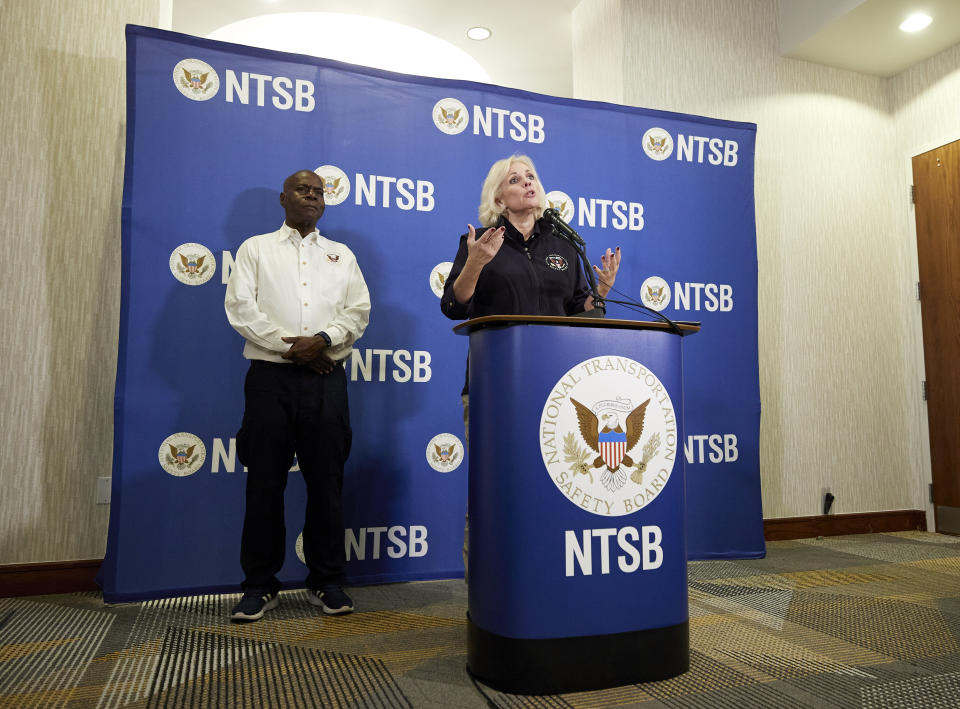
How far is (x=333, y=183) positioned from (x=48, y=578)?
183 centimetres

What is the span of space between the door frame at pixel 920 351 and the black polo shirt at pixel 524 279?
2.82 m

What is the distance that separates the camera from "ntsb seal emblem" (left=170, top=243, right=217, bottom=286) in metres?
2.46

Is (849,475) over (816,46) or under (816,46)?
under

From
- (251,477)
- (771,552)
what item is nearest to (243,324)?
(251,477)

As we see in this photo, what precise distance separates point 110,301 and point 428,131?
145 centimetres

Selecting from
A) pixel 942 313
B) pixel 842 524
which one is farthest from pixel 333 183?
pixel 942 313

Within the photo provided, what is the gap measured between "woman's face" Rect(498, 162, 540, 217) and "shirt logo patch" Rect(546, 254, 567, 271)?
0.18 m

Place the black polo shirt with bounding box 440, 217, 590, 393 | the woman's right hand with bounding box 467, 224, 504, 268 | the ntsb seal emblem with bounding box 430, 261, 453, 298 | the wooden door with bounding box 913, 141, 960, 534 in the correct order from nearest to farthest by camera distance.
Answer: the woman's right hand with bounding box 467, 224, 504, 268, the black polo shirt with bounding box 440, 217, 590, 393, the ntsb seal emblem with bounding box 430, 261, 453, 298, the wooden door with bounding box 913, 141, 960, 534

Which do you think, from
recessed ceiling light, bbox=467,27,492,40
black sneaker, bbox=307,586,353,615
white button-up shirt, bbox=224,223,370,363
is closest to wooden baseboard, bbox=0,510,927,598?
black sneaker, bbox=307,586,353,615

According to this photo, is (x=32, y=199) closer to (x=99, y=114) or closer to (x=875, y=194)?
(x=99, y=114)

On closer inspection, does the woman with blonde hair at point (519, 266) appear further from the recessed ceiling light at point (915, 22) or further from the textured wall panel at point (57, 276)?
the recessed ceiling light at point (915, 22)

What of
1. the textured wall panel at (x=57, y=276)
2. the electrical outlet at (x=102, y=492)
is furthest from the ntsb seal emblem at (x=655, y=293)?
the electrical outlet at (x=102, y=492)

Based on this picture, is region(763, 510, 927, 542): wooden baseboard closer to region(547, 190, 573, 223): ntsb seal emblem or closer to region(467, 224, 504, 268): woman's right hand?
region(547, 190, 573, 223): ntsb seal emblem

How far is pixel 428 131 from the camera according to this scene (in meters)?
2.83
